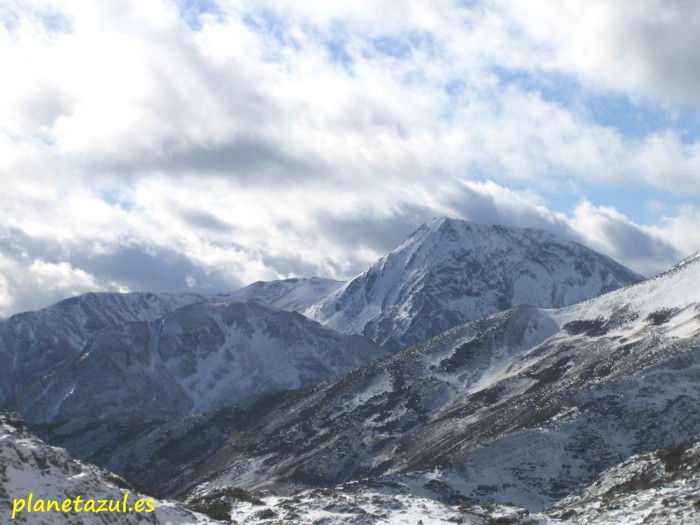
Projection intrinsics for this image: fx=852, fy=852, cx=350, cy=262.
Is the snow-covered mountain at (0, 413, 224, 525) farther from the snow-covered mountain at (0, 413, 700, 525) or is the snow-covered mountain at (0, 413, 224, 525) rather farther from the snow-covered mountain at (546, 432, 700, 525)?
the snow-covered mountain at (546, 432, 700, 525)

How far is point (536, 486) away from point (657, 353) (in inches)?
2665

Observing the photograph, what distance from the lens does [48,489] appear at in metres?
40.6

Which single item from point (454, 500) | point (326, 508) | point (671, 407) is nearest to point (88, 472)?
point (326, 508)

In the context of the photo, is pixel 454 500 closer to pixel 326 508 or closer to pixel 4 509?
pixel 326 508

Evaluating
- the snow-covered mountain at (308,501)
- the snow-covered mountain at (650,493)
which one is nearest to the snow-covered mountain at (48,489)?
the snow-covered mountain at (308,501)

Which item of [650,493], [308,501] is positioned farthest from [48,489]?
[650,493]

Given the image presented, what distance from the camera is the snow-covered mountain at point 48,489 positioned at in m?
38.2

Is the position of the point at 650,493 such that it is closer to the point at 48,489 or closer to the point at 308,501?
the point at 308,501

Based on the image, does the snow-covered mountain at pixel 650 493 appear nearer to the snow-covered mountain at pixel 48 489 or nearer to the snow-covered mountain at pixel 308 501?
the snow-covered mountain at pixel 308 501

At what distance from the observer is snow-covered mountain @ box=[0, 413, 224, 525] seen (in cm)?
3816

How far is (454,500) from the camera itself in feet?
454

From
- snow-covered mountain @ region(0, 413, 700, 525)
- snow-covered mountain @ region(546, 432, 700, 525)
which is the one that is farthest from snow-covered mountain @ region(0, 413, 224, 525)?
snow-covered mountain @ region(546, 432, 700, 525)

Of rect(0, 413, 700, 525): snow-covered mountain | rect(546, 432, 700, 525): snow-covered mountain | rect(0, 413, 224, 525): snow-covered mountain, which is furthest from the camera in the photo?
rect(546, 432, 700, 525): snow-covered mountain

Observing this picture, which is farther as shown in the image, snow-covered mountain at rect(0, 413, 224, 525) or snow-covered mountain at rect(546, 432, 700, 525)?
snow-covered mountain at rect(546, 432, 700, 525)
